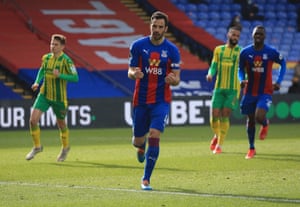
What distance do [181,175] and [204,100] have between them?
14.4 meters

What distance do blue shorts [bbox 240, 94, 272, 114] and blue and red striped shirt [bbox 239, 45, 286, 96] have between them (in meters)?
0.07

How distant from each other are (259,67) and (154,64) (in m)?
5.08

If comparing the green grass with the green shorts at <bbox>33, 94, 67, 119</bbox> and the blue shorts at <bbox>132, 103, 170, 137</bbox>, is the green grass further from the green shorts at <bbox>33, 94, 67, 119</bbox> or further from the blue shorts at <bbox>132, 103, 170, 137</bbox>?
the green shorts at <bbox>33, 94, 67, 119</bbox>

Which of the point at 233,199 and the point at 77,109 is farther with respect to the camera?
the point at 77,109

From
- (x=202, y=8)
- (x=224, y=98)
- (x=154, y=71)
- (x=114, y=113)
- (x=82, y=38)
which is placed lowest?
(x=114, y=113)

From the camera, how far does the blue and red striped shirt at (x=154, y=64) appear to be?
12.6 metres

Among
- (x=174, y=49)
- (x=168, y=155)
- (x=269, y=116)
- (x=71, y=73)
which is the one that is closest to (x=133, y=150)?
(x=168, y=155)

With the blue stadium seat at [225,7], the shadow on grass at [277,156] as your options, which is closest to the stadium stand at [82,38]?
the blue stadium seat at [225,7]

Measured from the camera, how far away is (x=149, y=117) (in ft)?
42.3

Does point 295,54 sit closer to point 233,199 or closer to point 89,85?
point 89,85

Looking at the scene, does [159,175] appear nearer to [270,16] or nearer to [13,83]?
[13,83]

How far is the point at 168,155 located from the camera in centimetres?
1791

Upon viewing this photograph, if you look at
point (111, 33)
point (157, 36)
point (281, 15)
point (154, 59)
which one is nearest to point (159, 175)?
point (154, 59)

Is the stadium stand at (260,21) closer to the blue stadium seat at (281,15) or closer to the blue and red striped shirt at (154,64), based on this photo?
the blue stadium seat at (281,15)
